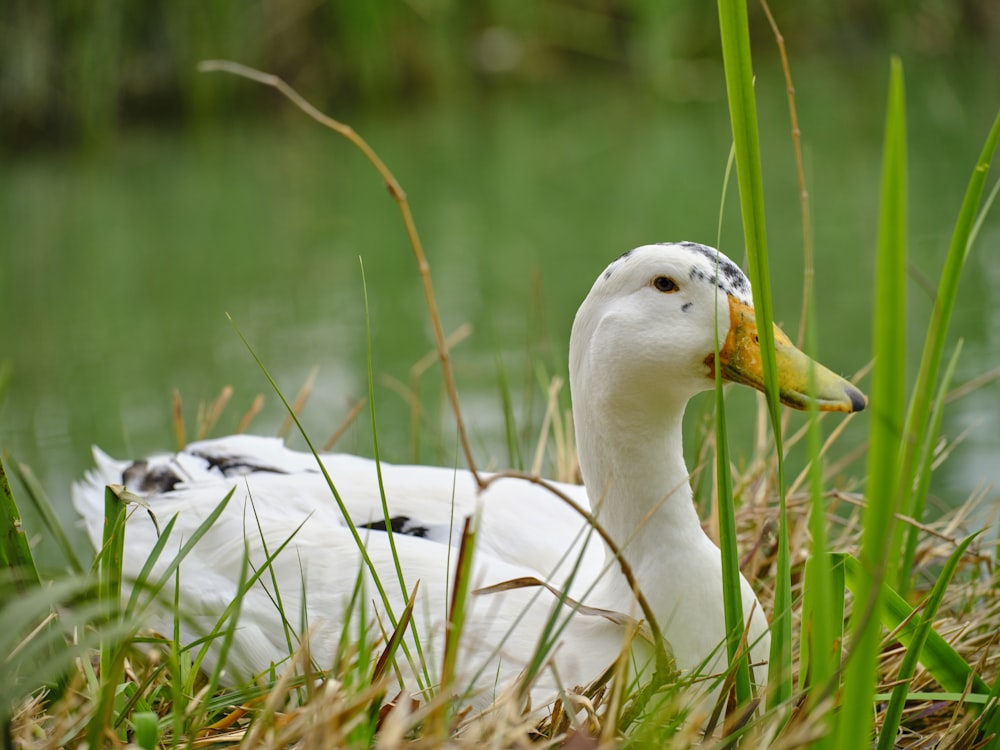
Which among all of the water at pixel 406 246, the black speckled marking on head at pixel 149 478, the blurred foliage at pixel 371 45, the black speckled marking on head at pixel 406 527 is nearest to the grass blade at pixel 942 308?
the black speckled marking on head at pixel 406 527

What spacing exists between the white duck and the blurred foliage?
7.89m

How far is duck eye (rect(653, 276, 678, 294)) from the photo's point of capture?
1.83 metres

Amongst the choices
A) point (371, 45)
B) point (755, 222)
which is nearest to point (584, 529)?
point (755, 222)

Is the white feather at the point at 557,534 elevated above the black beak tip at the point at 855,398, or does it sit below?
below

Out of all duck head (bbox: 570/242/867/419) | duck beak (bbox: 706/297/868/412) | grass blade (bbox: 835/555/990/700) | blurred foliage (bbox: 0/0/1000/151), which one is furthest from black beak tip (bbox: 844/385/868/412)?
blurred foliage (bbox: 0/0/1000/151)

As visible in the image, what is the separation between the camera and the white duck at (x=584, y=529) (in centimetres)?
179

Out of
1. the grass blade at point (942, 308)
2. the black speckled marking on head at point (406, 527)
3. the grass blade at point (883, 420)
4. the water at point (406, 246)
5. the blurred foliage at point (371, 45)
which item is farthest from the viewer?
the blurred foliage at point (371, 45)

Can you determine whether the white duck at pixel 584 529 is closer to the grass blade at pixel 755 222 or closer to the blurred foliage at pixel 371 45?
the grass blade at pixel 755 222

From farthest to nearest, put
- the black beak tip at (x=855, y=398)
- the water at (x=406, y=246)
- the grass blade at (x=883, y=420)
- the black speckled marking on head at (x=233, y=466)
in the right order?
the water at (x=406, y=246) → the black speckled marking on head at (x=233, y=466) → the black beak tip at (x=855, y=398) → the grass blade at (x=883, y=420)

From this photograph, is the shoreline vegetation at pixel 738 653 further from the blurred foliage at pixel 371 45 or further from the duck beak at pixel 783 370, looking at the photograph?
the blurred foliage at pixel 371 45

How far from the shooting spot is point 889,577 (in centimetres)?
160

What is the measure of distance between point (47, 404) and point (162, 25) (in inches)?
242

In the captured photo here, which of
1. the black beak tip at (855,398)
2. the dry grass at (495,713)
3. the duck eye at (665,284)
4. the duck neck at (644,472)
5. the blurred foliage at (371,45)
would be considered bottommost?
the dry grass at (495,713)

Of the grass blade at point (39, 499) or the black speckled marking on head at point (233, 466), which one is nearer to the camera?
the grass blade at point (39, 499)
